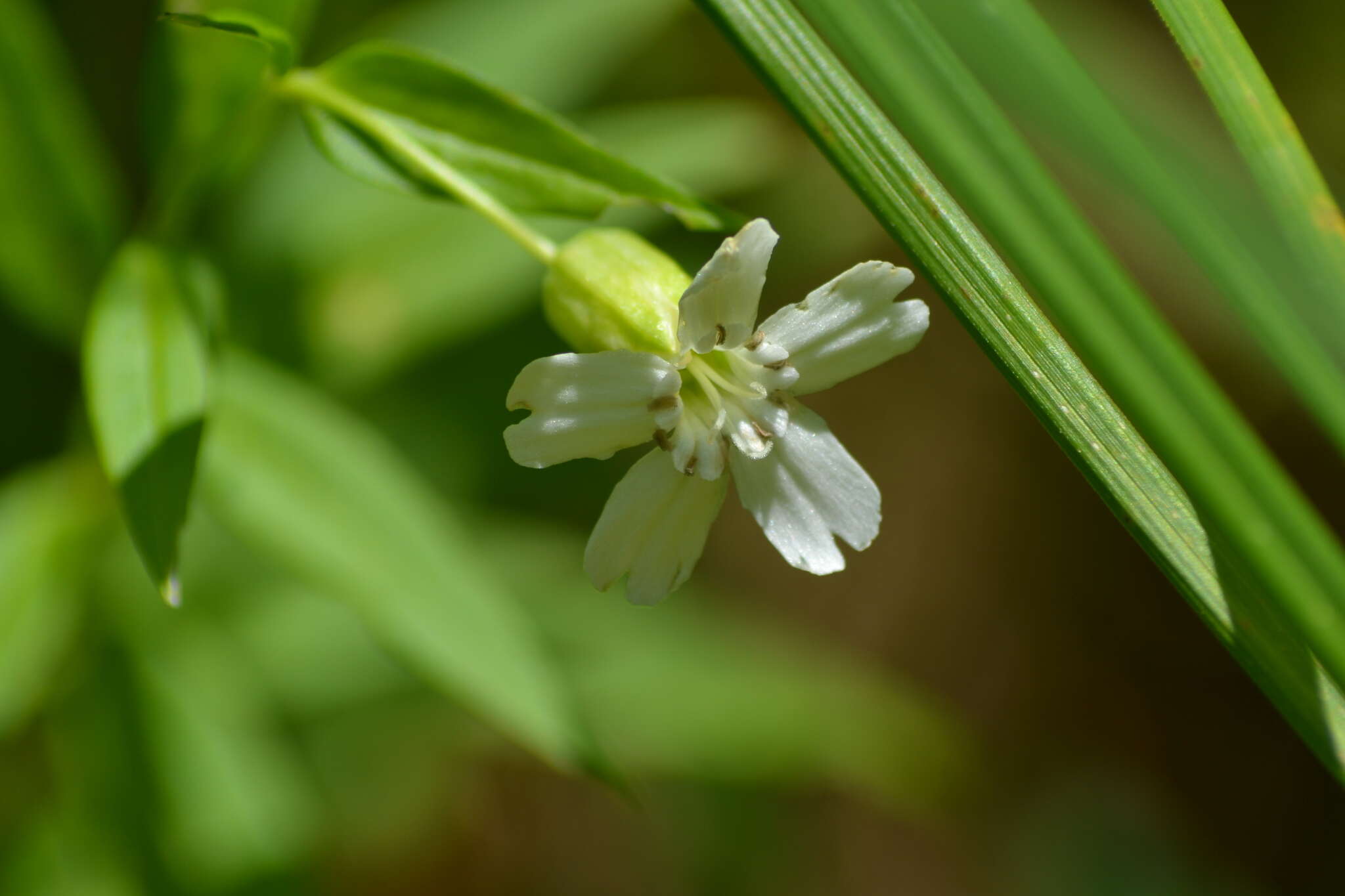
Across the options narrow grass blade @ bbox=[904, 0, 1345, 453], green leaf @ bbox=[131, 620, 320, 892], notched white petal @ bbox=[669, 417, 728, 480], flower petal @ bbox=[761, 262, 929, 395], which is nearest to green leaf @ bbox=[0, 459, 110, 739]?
green leaf @ bbox=[131, 620, 320, 892]

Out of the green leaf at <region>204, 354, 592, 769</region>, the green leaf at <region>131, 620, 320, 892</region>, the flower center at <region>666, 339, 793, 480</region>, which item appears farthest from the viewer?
the green leaf at <region>131, 620, 320, 892</region>

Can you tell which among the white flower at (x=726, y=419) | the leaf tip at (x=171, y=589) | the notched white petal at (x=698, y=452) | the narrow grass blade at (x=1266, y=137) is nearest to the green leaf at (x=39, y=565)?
the leaf tip at (x=171, y=589)

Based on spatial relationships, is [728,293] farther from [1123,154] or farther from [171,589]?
[171,589]

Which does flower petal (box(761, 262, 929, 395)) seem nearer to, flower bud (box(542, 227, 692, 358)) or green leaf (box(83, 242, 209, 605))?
flower bud (box(542, 227, 692, 358))

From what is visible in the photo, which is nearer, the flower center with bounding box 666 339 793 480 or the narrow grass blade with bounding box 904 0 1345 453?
the narrow grass blade with bounding box 904 0 1345 453

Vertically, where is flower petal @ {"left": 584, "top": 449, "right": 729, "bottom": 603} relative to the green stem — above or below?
below

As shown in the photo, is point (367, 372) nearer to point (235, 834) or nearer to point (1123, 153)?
point (235, 834)

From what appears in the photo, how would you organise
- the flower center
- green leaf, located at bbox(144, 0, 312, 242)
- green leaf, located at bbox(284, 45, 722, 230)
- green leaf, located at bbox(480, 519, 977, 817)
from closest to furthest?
1. the flower center
2. green leaf, located at bbox(284, 45, 722, 230)
3. green leaf, located at bbox(144, 0, 312, 242)
4. green leaf, located at bbox(480, 519, 977, 817)

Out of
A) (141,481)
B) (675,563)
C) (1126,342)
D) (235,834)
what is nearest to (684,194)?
(675,563)

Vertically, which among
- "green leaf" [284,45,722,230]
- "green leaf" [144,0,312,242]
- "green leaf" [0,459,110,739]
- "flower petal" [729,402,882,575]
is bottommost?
"flower petal" [729,402,882,575]

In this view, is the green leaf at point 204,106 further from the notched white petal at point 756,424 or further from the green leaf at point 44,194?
the notched white petal at point 756,424
